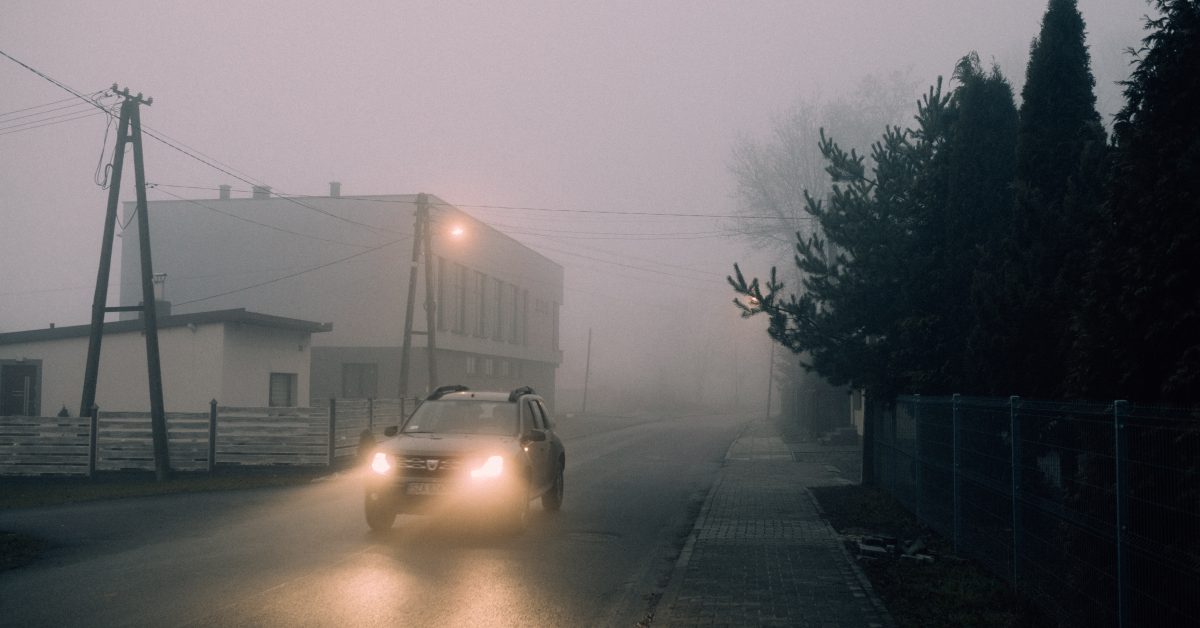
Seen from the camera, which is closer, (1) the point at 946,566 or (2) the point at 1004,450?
(2) the point at 1004,450

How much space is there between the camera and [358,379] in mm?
46219

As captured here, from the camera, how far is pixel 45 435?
70.6 ft

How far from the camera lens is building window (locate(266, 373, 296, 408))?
3122cm

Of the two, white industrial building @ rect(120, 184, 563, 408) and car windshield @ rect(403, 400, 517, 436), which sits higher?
white industrial building @ rect(120, 184, 563, 408)

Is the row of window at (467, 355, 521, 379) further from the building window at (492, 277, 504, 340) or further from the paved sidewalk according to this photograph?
the paved sidewalk

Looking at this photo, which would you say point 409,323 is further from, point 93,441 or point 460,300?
point 460,300

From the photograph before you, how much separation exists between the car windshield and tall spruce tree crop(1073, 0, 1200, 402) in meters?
7.39

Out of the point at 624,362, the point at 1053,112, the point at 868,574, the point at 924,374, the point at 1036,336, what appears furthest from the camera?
the point at 624,362

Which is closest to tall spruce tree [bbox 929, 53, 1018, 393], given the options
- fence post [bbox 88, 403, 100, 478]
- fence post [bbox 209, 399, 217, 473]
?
fence post [bbox 209, 399, 217, 473]

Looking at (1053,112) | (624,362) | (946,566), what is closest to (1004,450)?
(946,566)

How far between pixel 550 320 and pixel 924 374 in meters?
57.6

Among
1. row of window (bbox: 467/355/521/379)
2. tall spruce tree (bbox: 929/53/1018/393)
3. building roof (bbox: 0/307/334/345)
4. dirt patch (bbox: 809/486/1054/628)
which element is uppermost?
tall spruce tree (bbox: 929/53/1018/393)

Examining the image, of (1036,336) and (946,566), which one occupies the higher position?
(1036,336)

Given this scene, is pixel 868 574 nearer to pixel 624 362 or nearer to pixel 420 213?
pixel 420 213
